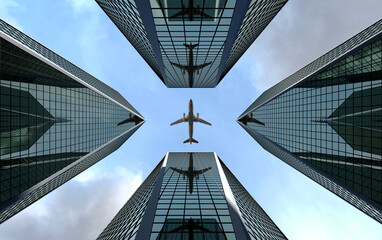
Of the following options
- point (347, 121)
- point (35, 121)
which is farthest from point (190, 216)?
point (347, 121)

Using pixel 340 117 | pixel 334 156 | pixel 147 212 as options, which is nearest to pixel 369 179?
pixel 334 156

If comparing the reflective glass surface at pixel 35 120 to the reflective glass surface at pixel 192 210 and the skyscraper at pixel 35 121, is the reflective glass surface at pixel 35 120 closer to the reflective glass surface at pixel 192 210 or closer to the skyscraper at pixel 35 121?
the skyscraper at pixel 35 121

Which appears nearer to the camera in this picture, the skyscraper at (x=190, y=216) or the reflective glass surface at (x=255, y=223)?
the skyscraper at (x=190, y=216)

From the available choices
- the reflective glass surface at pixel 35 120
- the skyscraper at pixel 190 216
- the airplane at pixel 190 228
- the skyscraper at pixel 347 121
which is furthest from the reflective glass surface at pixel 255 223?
the reflective glass surface at pixel 35 120

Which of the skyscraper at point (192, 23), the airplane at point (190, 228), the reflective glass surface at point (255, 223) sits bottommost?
the reflective glass surface at point (255, 223)

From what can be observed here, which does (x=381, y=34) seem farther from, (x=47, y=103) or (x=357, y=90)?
(x=47, y=103)

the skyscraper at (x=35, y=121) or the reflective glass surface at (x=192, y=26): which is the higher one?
the reflective glass surface at (x=192, y=26)

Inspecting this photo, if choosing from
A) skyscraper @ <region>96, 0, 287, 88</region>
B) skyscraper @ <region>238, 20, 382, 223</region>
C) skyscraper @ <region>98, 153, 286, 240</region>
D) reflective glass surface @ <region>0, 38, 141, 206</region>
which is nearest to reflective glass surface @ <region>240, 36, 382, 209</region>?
skyscraper @ <region>238, 20, 382, 223</region>

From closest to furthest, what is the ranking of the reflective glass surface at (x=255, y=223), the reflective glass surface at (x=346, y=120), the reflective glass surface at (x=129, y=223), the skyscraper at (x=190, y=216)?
the skyscraper at (x=190, y=216), the reflective glass surface at (x=129, y=223), the reflective glass surface at (x=255, y=223), the reflective glass surface at (x=346, y=120)

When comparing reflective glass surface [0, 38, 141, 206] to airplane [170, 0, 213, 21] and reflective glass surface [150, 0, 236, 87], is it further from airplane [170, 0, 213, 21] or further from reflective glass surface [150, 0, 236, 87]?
airplane [170, 0, 213, 21]
